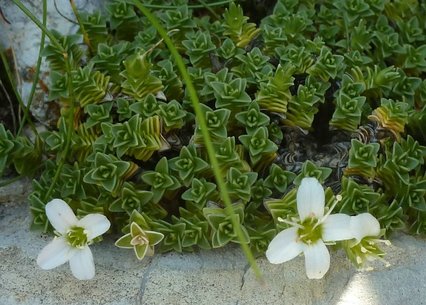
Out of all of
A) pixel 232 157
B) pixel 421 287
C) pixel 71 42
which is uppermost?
pixel 71 42

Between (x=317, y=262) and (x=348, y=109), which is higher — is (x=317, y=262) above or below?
below

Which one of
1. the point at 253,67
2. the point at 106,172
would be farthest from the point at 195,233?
the point at 253,67

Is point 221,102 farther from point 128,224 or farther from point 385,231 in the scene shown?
point 385,231

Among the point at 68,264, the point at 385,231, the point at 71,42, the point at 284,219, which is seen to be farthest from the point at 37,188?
the point at 385,231

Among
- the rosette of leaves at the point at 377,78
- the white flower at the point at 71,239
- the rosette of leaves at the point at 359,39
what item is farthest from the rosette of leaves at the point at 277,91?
the white flower at the point at 71,239

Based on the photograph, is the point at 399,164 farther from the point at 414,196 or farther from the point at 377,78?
the point at 377,78

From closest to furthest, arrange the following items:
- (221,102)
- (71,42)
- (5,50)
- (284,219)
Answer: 1. (284,219)
2. (221,102)
3. (71,42)
4. (5,50)

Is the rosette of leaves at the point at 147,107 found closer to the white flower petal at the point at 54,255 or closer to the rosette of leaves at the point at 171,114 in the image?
the rosette of leaves at the point at 171,114
